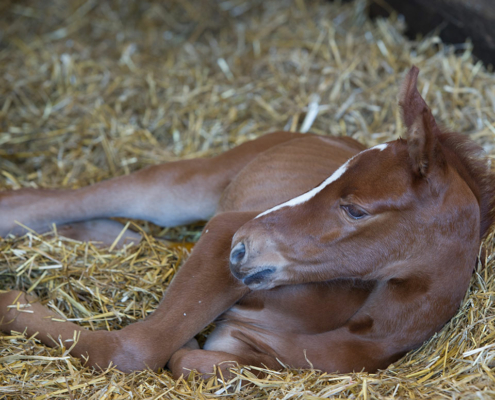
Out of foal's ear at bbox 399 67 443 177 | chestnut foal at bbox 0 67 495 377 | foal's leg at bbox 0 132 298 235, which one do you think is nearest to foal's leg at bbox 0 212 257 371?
chestnut foal at bbox 0 67 495 377

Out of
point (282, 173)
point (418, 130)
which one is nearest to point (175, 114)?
point (282, 173)

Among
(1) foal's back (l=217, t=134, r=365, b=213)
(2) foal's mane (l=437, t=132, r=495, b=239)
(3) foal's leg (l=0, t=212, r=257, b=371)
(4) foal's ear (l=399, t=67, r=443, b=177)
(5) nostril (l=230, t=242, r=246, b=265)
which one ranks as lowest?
(3) foal's leg (l=0, t=212, r=257, b=371)

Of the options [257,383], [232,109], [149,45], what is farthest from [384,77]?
[257,383]

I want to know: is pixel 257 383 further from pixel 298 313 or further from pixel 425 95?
pixel 425 95

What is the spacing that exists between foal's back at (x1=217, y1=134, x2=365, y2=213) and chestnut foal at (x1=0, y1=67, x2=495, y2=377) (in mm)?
218

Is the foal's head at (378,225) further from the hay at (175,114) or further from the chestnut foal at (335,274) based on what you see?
the hay at (175,114)

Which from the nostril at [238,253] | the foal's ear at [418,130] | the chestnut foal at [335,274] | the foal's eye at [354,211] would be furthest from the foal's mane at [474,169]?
the nostril at [238,253]

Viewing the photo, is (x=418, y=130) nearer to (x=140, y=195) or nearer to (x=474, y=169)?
(x=474, y=169)

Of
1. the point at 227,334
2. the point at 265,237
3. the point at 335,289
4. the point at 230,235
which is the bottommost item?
the point at 227,334

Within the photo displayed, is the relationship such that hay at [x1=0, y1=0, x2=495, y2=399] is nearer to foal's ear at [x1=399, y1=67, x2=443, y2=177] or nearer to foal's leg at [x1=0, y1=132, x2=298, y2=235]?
foal's leg at [x1=0, y1=132, x2=298, y2=235]

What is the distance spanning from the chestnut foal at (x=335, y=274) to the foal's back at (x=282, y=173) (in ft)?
0.72

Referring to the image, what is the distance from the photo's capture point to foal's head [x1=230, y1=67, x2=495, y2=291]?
7.93ft

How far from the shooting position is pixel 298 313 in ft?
9.23

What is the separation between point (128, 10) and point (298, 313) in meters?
5.39
